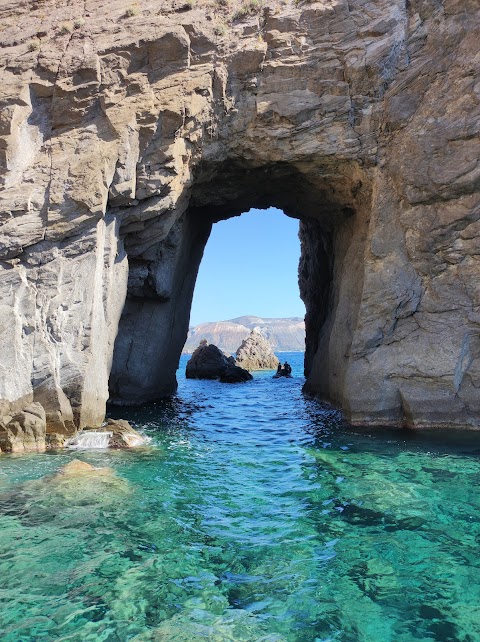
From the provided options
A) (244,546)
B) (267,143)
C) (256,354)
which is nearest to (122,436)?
(244,546)

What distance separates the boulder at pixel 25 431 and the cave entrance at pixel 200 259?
7082mm

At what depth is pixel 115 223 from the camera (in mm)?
16297

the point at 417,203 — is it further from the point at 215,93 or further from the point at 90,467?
the point at 90,467

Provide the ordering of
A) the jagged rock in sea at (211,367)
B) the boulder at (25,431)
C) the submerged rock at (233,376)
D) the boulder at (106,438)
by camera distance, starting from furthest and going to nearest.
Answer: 1. the jagged rock in sea at (211,367)
2. the submerged rock at (233,376)
3. the boulder at (106,438)
4. the boulder at (25,431)

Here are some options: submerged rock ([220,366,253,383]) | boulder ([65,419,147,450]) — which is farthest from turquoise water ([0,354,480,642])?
submerged rock ([220,366,253,383])

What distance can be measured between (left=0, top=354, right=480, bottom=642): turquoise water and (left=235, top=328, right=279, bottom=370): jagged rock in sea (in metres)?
48.3

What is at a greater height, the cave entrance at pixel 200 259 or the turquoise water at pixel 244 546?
the cave entrance at pixel 200 259

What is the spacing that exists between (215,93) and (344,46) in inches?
172

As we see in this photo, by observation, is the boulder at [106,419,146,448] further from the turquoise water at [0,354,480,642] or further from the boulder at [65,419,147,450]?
the turquoise water at [0,354,480,642]

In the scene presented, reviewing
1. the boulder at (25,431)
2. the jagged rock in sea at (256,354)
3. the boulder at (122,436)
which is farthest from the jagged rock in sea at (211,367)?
the boulder at (25,431)

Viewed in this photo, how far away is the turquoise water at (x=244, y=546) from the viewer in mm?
5504

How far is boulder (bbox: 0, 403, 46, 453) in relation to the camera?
42.1 ft

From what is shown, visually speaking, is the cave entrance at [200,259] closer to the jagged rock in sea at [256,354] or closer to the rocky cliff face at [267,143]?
the rocky cliff face at [267,143]

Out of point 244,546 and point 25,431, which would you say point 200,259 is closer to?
point 25,431
